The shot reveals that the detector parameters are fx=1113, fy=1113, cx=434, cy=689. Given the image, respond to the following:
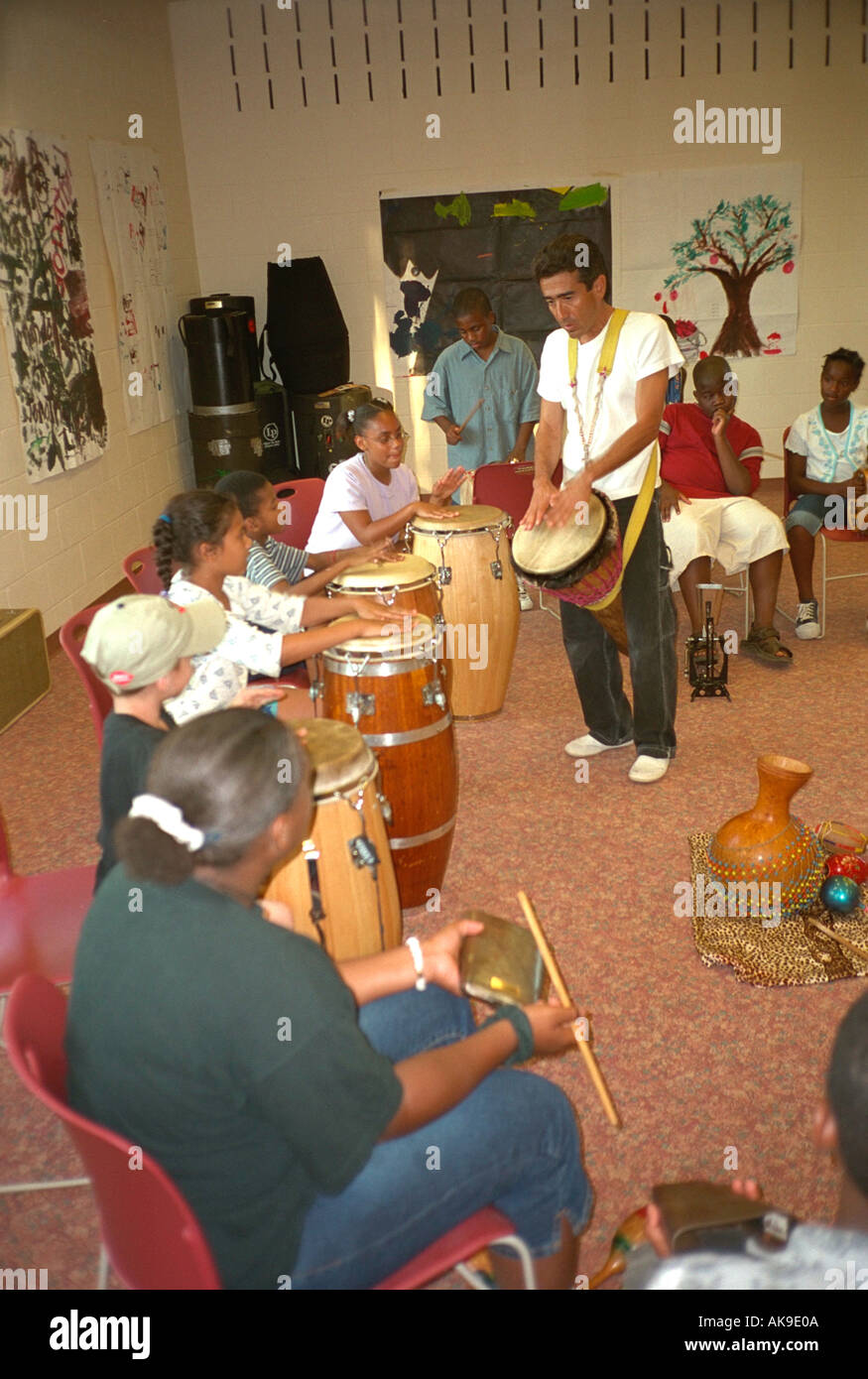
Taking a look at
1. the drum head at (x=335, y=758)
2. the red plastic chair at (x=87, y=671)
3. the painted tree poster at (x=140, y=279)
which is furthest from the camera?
the painted tree poster at (x=140, y=279)

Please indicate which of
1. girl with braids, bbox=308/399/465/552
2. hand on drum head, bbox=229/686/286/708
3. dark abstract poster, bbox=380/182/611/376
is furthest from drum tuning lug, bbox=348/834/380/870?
dark abstract poster, bbox=380/182/611/376

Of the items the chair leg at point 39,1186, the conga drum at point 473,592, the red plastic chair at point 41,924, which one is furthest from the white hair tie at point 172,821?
the conga drum at point 473,592

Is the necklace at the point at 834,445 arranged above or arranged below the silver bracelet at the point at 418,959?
above

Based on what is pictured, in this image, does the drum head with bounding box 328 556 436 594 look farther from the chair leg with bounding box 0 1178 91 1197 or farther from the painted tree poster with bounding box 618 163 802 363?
the painted tree poster with bounding box 618 163 802 363

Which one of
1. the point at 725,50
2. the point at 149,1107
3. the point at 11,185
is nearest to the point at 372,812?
the point at 149,1107

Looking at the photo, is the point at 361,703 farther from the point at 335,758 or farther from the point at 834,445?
the point at 834,445

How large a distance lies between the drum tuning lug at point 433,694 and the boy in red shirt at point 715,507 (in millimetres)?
2144

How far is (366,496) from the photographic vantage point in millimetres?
3891

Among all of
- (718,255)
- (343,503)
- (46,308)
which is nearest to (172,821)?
(343,503)

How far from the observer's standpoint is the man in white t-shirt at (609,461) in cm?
323

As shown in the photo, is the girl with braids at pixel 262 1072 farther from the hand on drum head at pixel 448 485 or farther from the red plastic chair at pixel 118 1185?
the hand on drum head at pixel 448 485

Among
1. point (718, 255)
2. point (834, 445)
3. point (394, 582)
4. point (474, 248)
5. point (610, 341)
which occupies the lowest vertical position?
point (394, 582)

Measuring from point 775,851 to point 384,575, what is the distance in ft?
4.11

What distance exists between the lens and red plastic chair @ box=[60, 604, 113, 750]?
2.47 meters
